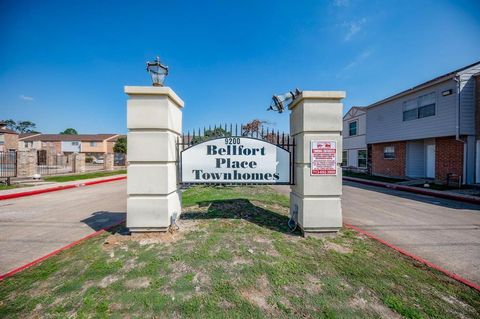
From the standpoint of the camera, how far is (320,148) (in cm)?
457

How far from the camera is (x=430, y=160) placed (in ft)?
49.3

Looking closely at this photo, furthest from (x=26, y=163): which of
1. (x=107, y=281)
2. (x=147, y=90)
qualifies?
(x=107, y=281)

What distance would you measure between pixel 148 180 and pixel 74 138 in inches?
2699

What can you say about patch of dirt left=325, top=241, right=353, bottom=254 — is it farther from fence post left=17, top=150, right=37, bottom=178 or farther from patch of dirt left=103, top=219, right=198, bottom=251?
fence post left=17, top=150, right=37, bottom=178

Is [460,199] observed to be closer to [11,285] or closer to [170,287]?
[170,287]

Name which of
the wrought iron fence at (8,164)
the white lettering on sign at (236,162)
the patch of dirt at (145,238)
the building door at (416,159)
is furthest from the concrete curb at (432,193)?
the wrought iron fence at (8,164)

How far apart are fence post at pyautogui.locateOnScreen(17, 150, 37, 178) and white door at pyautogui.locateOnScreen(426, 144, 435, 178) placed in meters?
29.5

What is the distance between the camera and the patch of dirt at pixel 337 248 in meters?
4.02

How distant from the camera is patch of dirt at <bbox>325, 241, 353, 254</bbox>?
13.2 feet

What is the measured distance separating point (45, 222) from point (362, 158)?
2504 cm

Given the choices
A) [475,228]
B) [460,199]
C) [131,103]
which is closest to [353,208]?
[475,228]

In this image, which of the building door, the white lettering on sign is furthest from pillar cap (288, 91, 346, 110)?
the building door

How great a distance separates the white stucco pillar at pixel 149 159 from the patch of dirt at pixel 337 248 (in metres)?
3.41

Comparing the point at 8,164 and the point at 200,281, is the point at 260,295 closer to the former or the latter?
the point at 200,281
